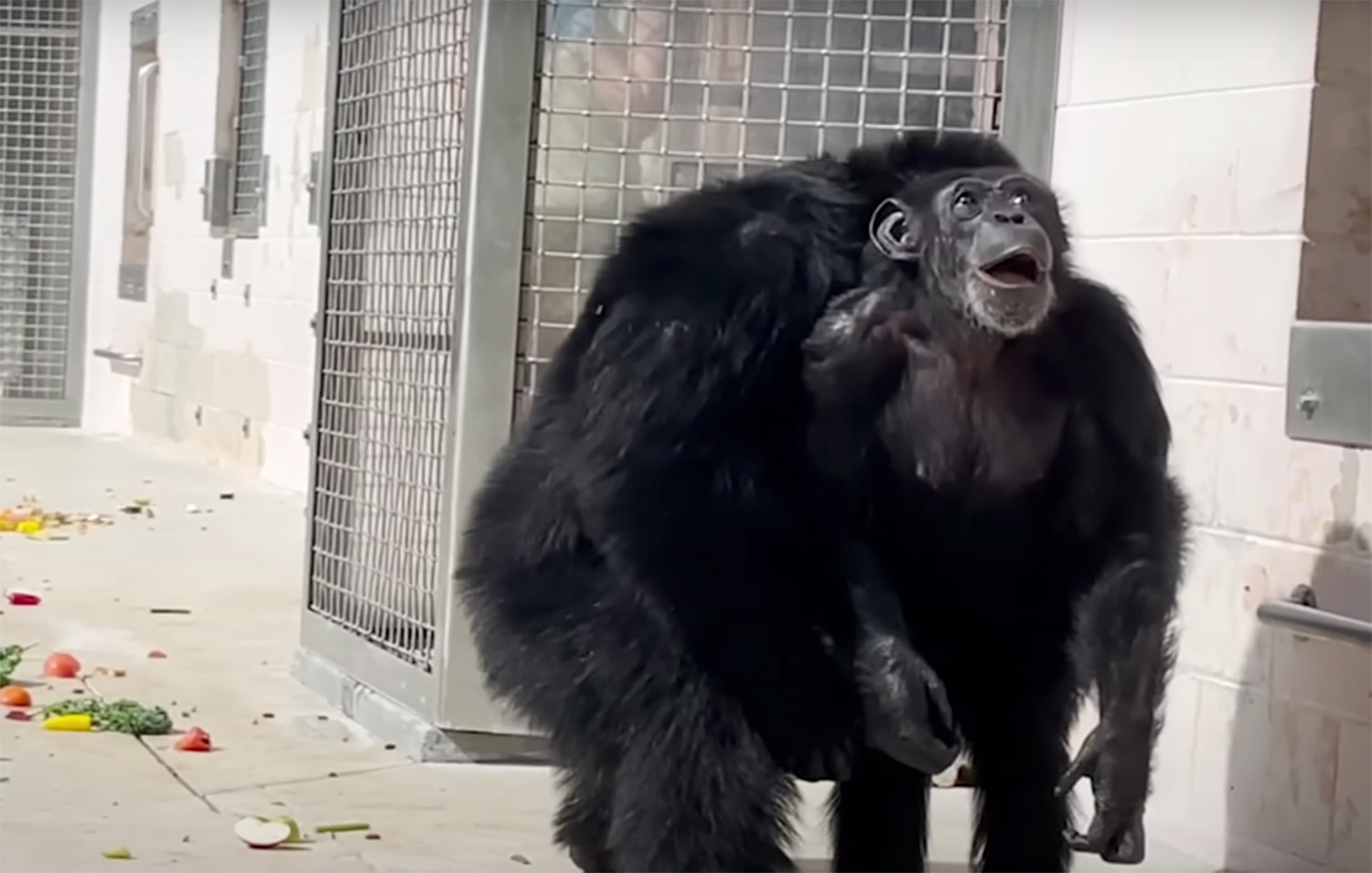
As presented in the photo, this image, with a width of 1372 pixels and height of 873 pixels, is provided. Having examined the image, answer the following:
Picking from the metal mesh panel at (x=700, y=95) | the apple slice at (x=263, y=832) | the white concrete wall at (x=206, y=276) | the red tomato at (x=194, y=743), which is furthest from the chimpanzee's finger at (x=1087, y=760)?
the white concrete wall at (x=206, y=276)

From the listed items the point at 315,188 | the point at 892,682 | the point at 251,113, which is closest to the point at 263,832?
the point at 892,682

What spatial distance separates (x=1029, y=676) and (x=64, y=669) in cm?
214

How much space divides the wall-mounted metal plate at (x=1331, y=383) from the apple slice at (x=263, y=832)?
4.67 ft

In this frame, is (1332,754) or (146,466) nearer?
(1332,754)

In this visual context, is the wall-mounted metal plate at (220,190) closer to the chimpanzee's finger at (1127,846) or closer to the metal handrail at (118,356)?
the metal handrail at (118,356)

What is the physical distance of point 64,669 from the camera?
379 cm

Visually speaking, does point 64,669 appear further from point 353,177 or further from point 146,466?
point 146,466

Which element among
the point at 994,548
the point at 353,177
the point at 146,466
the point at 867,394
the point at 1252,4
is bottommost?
the point at 146,466

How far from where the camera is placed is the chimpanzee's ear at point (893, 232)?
2312 mm

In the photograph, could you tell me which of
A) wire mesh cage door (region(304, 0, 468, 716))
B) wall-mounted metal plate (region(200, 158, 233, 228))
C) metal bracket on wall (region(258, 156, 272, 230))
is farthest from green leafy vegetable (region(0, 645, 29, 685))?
wall-mounted metal plate (region(200, 158, 233, 228))

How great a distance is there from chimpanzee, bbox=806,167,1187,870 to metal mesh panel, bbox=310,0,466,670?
46.2 inches

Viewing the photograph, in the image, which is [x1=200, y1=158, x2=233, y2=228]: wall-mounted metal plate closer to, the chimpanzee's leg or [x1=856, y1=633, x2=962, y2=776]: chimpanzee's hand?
the chimpanzee's leg

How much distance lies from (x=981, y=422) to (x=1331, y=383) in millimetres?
477

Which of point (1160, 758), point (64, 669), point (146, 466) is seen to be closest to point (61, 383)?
point (146, 466)
